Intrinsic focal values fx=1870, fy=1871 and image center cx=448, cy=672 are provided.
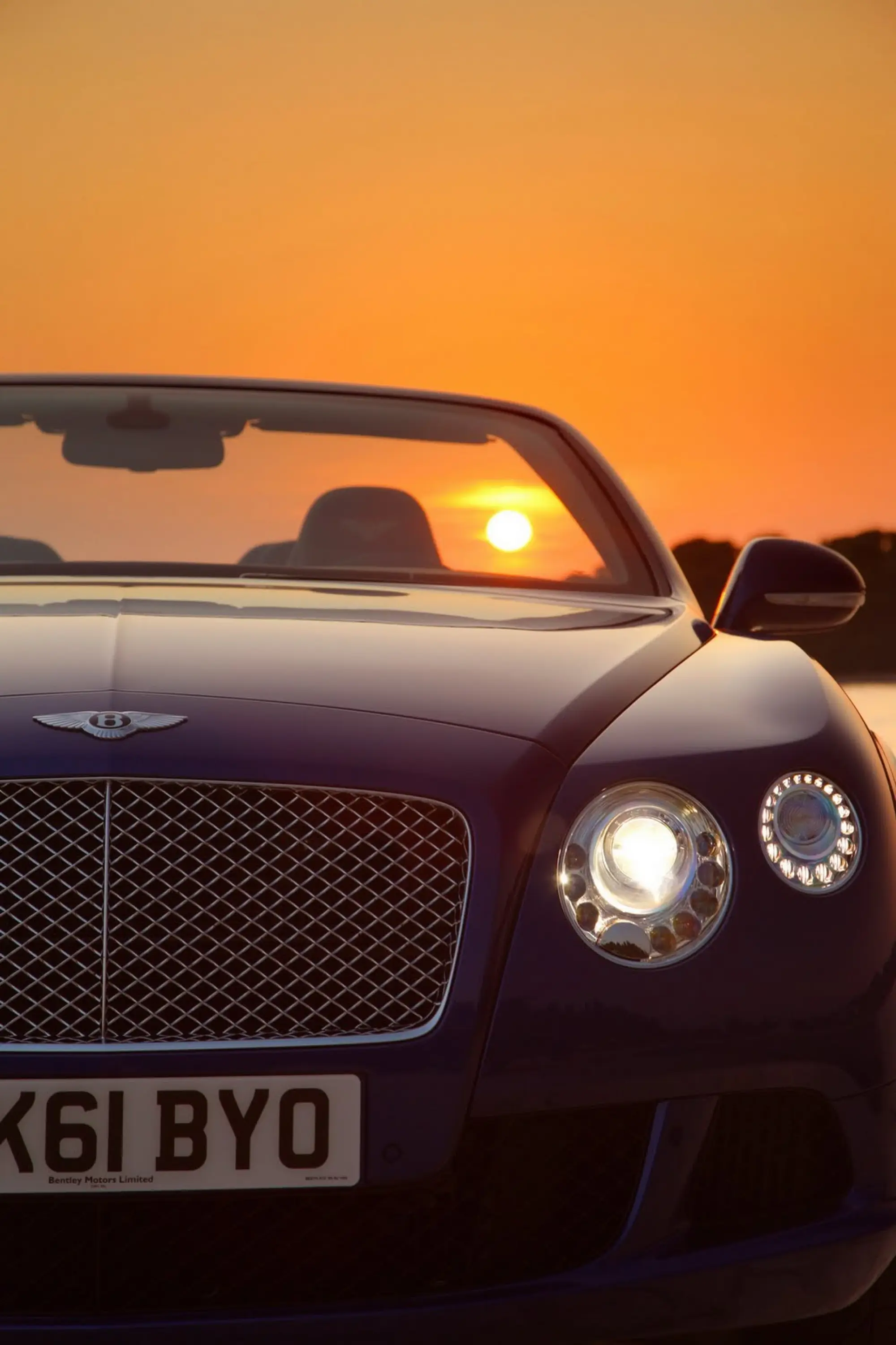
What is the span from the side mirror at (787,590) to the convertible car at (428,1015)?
972 mm

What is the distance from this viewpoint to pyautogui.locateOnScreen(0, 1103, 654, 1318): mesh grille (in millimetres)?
2070

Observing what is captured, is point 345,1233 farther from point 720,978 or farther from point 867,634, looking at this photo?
point 867,634

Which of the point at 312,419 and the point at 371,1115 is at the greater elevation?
the point at 312,419

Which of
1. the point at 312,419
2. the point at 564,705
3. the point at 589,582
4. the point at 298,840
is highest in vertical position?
the point at 312,419

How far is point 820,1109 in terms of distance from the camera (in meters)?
2.22

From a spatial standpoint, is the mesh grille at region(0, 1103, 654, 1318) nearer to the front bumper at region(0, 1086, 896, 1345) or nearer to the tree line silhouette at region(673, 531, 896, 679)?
the front bumper at region(0, 1086, 896, 1345)

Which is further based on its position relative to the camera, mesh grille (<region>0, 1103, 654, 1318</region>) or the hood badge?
the hood badge

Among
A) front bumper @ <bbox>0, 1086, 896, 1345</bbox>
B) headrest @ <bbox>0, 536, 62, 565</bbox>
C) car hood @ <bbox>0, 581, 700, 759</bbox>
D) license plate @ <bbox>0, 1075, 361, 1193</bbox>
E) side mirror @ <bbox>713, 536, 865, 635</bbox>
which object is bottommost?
front bumper @ <bbox>0, 1086, 896, 1345</bbox>

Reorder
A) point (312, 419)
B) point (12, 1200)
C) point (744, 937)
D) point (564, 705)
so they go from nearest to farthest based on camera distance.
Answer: point (12, 1200) < point (744, 937) < point (564, 705) < point (312, 419)

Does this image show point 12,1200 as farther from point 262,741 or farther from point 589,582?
point 589,582

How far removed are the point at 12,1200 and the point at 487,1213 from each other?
20.9 inches

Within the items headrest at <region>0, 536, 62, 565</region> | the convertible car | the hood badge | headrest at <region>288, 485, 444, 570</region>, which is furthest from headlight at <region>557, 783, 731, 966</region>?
headrest at <region>0, 536, 62, 565</region>

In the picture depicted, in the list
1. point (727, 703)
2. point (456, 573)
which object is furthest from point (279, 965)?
point (456, 573)

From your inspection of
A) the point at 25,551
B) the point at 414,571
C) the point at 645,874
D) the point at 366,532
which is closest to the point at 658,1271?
the point at 645,874
